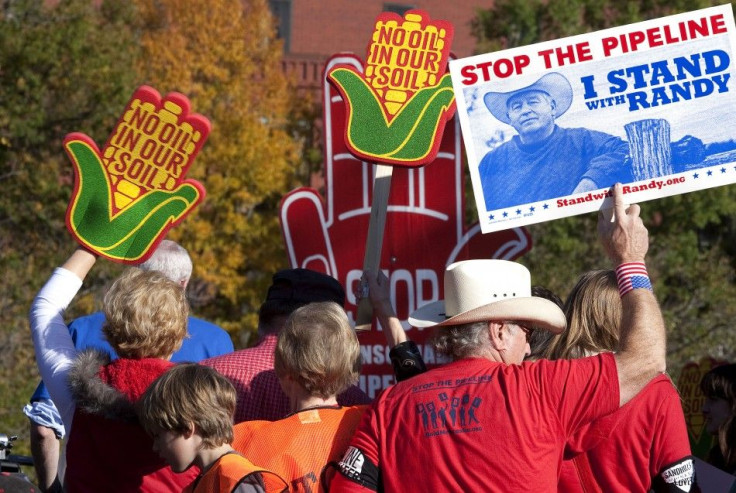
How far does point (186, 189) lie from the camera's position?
4277 mm

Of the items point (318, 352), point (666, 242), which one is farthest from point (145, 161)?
point (666, 242)

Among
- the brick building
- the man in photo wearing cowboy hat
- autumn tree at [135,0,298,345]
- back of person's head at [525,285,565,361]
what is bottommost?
back of person's head at [525,285,565,361]

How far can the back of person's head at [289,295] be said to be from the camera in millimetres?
4078

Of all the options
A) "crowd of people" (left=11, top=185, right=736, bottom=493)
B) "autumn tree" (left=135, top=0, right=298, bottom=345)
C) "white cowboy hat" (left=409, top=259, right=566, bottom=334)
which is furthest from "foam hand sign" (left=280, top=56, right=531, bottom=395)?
"autumn tree" (left=135, top=0, right=298, bottom=345)

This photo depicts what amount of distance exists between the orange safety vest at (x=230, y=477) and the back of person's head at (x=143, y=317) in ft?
1.85

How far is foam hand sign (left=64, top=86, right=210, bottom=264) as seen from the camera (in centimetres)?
426

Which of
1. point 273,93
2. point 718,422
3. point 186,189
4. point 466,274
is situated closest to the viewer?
point 466,274

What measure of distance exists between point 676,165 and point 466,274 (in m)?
0.82

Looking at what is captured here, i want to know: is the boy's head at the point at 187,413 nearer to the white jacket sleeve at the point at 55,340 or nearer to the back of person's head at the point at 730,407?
the white jacket sleeve at the point at 55,340

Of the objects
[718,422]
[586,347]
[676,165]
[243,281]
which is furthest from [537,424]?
[243,281]

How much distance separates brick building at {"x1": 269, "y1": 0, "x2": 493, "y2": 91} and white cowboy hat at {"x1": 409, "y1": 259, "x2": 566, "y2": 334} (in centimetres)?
3292

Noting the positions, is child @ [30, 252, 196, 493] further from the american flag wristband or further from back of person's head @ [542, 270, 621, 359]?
the american flag wristband

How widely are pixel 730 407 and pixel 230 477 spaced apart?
2690 mm

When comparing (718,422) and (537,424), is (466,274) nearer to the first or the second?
(537,424)
